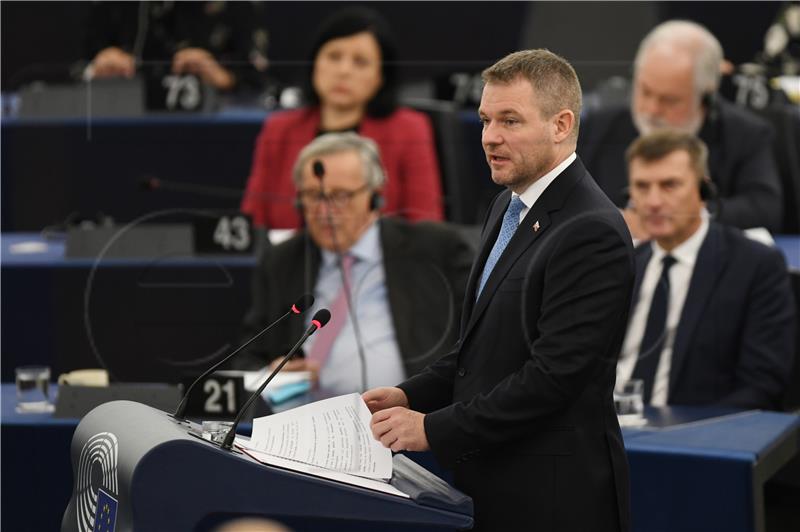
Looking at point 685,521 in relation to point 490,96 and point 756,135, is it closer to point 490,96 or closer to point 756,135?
point 490,96

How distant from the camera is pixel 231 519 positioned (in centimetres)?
170

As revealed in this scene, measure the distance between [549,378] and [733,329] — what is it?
1.63m

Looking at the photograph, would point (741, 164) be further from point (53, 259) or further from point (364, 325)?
point (53, 259)

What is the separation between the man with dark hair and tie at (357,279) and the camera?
10.9ft

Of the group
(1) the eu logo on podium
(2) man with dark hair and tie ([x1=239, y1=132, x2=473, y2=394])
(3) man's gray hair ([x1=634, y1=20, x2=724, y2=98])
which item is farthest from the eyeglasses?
(1) the eu logo on podium

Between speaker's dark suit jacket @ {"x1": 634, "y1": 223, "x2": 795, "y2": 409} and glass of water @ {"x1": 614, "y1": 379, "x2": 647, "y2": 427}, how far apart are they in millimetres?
257

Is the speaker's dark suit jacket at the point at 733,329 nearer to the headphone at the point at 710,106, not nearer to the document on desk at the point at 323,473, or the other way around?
the headphone at the point at 710,106

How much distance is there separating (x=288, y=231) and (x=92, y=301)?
0.52 metres

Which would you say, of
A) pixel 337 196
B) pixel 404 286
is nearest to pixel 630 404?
pixel 404 286

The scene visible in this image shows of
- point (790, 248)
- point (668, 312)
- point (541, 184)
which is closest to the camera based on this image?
point (541, 184)

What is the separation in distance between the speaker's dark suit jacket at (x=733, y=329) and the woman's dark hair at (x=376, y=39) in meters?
1.01

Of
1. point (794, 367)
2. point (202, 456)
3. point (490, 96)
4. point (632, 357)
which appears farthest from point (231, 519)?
point (794, 367)

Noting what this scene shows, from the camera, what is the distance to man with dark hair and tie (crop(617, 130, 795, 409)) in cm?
325

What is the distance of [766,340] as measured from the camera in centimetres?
327
